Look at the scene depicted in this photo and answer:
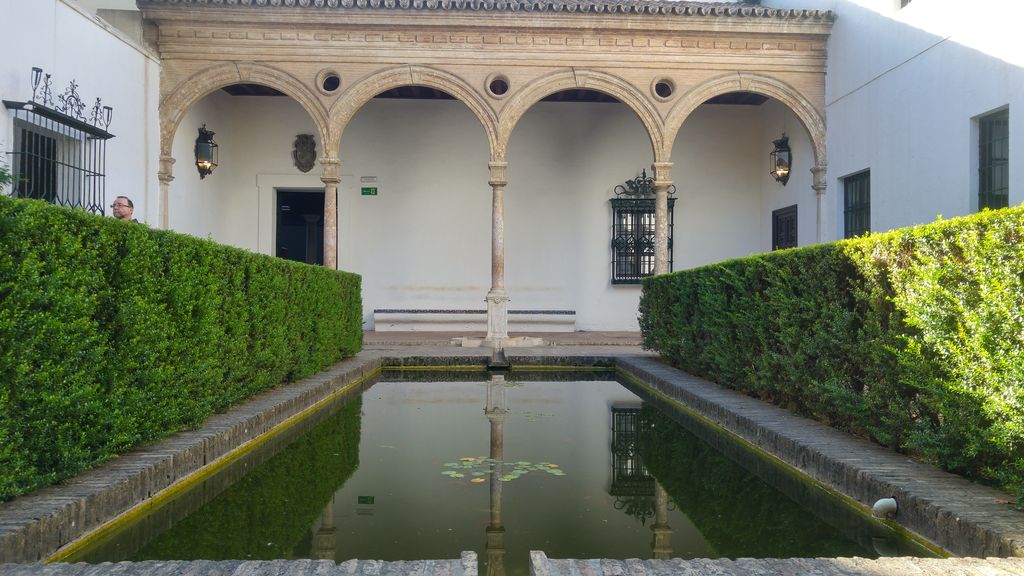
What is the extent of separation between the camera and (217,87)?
11125 mm

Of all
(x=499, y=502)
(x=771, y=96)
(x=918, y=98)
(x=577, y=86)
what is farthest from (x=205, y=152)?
(x=499, y=502)

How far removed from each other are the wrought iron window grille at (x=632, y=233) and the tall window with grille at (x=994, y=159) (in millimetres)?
5685

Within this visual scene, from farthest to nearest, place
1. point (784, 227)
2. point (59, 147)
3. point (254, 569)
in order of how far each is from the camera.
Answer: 1. point (784, 227)
2. point (59, 147)
3. point (254, 569)

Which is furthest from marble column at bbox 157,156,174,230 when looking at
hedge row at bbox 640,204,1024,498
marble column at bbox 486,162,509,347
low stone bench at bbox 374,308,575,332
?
hedge row at bbox 640,204,1024,498

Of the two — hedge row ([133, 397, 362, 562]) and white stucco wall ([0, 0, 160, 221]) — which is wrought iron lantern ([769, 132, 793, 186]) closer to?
white stucco wall ([0, 0, 160, 221])

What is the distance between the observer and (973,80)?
8.38m

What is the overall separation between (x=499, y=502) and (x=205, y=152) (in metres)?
10.4

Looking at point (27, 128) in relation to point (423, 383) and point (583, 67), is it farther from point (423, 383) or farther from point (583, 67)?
point (583, 67)

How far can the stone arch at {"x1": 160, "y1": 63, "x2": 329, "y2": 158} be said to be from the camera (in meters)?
10.9

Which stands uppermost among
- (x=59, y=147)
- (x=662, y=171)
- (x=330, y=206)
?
(x=662, y=171)

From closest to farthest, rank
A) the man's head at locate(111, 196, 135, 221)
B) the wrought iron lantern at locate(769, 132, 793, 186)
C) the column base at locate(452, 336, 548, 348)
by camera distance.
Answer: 1. the man's head at locate(111, 196, 135, 221)
2. the column base at locate(452, 336, 548, 348)
3. the wrought iron lantern at locate(769, 132, 793, 186)

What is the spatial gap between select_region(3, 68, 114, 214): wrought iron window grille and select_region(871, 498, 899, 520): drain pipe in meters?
6.88

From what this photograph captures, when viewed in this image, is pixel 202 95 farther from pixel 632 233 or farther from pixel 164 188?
pixel 632 233

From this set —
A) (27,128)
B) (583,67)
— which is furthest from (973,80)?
(27,128)
